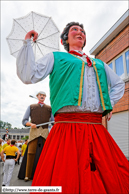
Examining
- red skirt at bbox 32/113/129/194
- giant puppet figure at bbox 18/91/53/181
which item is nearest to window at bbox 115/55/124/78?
giant puppet figure at bbox 18/91/53/181

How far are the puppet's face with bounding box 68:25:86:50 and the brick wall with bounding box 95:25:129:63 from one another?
6.34 metres

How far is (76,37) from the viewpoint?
2.03 m

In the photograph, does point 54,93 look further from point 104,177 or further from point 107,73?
point 104,177

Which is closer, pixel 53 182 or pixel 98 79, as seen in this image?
pixel 53 182

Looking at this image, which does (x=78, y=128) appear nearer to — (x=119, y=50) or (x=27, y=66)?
(x=27, y=66)

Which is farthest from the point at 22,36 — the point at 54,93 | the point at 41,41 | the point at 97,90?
the point at 97,90

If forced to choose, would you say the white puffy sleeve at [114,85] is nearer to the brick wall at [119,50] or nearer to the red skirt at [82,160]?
the red skirt at [82,160]

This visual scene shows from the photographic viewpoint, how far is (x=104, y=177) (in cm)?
123

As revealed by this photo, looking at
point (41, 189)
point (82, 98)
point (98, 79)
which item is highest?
point (98, 79)

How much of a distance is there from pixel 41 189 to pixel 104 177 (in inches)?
18.4

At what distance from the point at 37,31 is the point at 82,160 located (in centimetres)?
191

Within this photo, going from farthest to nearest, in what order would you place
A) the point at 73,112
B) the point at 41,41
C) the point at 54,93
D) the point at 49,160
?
the point at 41,41, the point at 54,93, the point at 73,112, the point at 49,160

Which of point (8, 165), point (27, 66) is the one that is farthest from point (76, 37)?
point (8, 165)

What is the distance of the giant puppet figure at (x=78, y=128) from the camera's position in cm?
121
